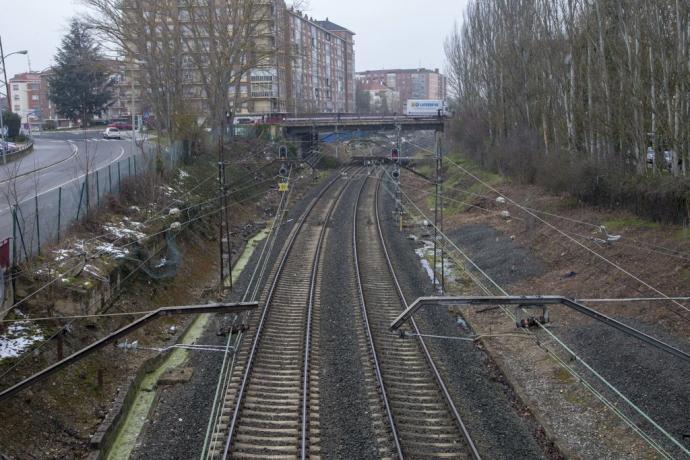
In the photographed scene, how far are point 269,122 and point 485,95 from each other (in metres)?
18.2

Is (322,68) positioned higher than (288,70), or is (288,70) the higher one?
(322,68)

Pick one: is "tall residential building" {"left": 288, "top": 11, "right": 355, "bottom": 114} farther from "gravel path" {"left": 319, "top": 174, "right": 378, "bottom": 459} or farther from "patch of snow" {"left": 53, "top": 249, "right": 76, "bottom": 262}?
"patch of snow" {"left": 53, "top": 249, "right": 76, "bottom": 262}

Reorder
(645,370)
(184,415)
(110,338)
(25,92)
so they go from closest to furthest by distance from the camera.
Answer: (110,338) → (184,415) → (645,370) → (25,92)

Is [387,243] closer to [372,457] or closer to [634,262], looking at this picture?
[634,262]

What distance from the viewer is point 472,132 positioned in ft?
162

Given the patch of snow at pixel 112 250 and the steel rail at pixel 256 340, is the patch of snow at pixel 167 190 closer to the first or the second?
the steel rail at pixel 256 340

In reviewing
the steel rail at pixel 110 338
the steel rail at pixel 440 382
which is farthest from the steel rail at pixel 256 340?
the steel rail at pixel 440 382

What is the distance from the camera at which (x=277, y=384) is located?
12.9 meters

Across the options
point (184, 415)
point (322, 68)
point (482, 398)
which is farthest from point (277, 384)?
point (322, 68)

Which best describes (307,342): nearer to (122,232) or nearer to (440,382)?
(440,382)

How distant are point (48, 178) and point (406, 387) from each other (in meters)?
20.7

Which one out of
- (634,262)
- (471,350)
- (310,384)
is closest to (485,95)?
(634,262)

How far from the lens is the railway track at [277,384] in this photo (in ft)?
34.3

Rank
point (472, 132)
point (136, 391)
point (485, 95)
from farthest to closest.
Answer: point (472, 132) < point (485, 95) < point (136, 391)
